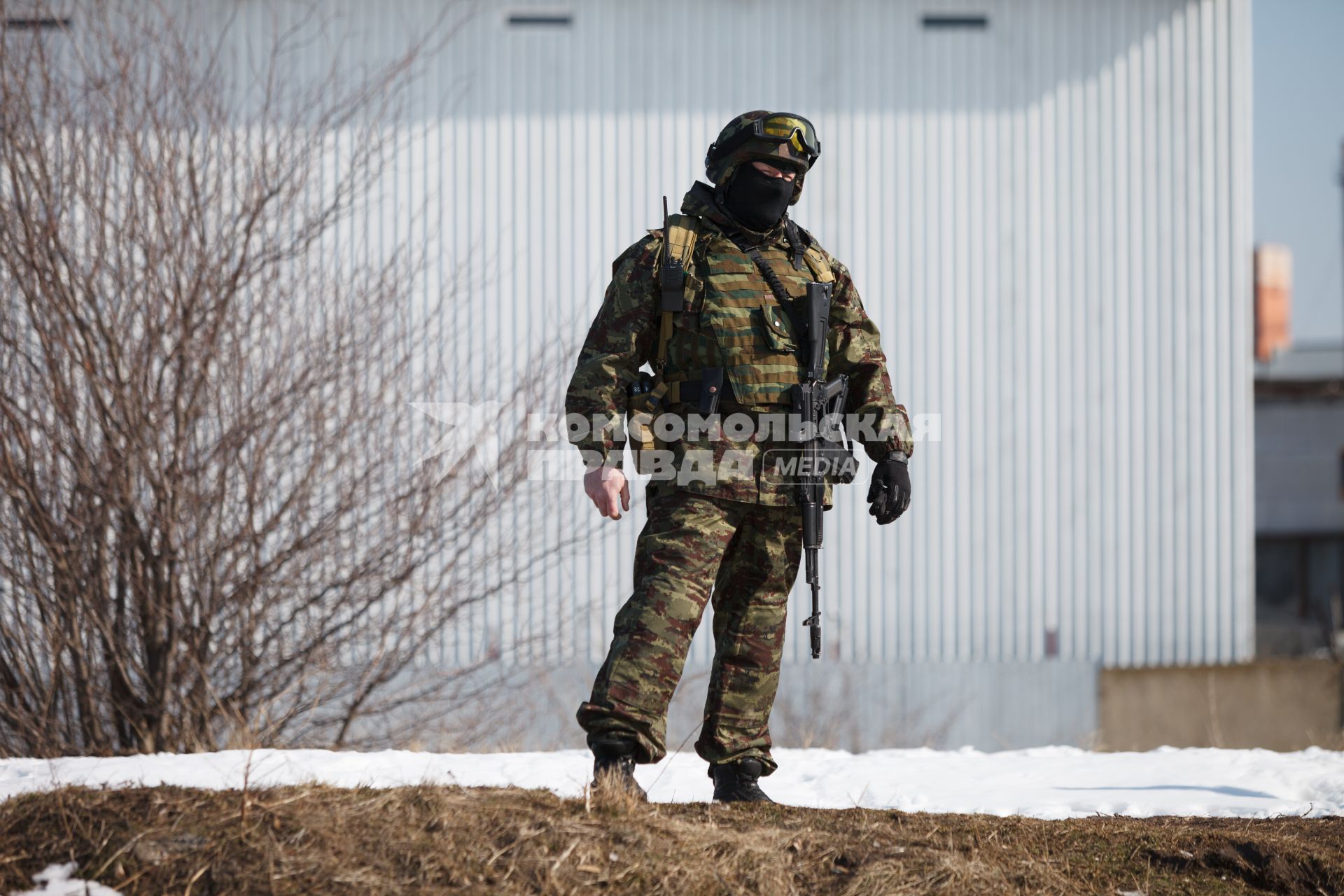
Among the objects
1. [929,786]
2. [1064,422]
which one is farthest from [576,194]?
[929,786]

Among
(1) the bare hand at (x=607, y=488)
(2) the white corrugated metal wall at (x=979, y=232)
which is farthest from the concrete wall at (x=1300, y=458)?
(1) the bare hand at (x=607, y=488)

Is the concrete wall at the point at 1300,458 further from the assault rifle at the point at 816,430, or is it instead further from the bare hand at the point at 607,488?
the bare hand at the point at 607,488

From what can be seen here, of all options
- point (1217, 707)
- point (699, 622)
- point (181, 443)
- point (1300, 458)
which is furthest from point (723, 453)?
point (1300, 458)

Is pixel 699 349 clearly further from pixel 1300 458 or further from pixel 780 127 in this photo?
pixel 1300 458

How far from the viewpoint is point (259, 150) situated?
262 inches

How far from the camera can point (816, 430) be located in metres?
3.38

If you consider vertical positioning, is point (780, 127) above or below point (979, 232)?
below

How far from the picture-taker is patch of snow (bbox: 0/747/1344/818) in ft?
13.3

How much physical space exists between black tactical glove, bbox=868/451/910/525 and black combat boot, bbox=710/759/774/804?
0.80 meters

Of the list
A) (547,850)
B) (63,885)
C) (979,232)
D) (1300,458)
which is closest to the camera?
(63,885)

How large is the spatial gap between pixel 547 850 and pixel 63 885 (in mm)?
976

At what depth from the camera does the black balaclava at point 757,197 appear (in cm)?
341

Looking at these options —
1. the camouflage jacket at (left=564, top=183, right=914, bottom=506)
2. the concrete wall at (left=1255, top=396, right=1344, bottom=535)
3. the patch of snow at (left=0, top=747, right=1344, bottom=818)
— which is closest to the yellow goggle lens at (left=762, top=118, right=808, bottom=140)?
the camouflage jacket at (left=564, top=183, right=914, bottom=506)

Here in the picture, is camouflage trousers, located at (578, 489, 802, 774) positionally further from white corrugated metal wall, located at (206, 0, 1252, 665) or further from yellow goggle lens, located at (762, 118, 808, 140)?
white corrugated metal wall, located at (206, 0, 1252, 665)
